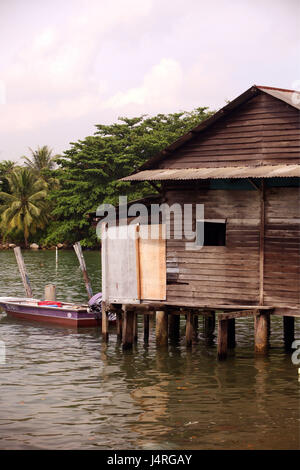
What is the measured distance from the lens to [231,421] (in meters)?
15.2

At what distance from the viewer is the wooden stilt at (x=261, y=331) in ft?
67.4

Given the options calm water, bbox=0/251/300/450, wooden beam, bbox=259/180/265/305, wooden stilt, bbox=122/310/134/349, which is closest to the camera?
calm water, bbox=0/251/300/450

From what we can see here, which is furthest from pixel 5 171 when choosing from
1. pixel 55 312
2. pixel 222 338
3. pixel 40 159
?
pixel 222 338

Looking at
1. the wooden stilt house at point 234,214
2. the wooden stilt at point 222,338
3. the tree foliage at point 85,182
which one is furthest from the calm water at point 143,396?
the tree foliage at point 85,182

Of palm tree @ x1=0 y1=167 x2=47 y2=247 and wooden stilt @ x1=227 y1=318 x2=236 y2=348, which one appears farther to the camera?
palm tree @ x1=0 y1=167 x2=47 y2=247

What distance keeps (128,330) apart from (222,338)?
10.9 ft

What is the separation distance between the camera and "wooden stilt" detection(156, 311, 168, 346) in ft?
75.0

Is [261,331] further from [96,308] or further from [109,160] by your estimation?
[109,160]

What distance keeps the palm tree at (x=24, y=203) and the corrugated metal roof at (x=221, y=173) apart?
6202cm

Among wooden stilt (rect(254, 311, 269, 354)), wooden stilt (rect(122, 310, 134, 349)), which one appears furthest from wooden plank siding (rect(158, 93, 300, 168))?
wooden stilt (rect(122, 310, 134, 349))

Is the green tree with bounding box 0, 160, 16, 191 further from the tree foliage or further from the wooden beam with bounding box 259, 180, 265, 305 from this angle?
the wooden beam with bounding box 259, 180, 265, 305

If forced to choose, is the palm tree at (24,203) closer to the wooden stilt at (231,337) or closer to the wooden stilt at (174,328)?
the wooden stilt at (174,328)

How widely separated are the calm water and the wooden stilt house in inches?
69.9
